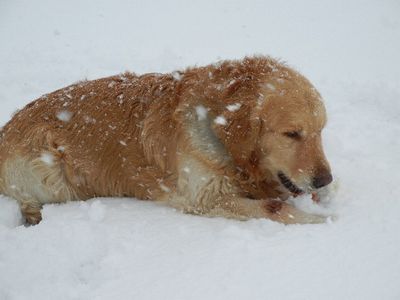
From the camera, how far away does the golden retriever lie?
3672 mm

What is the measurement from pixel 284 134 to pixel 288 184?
49 cm

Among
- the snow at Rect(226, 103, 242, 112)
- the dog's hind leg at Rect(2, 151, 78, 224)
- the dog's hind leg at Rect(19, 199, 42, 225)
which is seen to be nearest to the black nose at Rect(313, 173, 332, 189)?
the snow at Rect(226, 103, 242, 112)

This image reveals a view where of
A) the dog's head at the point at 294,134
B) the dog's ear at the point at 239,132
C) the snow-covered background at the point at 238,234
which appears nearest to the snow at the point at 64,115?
the snow-covered background at the point at 238,234

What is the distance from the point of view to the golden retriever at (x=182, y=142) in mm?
3672

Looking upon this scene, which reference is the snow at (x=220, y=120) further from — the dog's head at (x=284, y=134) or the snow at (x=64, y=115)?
the snow at (x=64, y=115)

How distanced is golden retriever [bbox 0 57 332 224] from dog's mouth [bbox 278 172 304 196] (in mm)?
12

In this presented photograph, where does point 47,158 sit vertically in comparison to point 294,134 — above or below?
below

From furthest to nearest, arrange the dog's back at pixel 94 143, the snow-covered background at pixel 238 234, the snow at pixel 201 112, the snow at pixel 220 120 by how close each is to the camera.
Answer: the dog's back at pixel 94 143 → the snow at pixel 201 112 → the snow at pixel 220 120 → the snow-covered background at pixel 238 234

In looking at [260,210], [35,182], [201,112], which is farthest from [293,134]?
[35,182]

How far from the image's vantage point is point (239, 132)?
A: 3736mm

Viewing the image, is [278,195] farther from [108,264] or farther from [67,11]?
A: [67,11]

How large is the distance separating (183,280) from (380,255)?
53.3 inches

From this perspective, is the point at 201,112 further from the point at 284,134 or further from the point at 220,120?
the point at 284,134

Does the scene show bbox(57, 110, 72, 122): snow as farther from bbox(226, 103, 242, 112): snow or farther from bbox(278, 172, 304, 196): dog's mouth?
bbox(278, 172, 304, 196): dog's mouth
